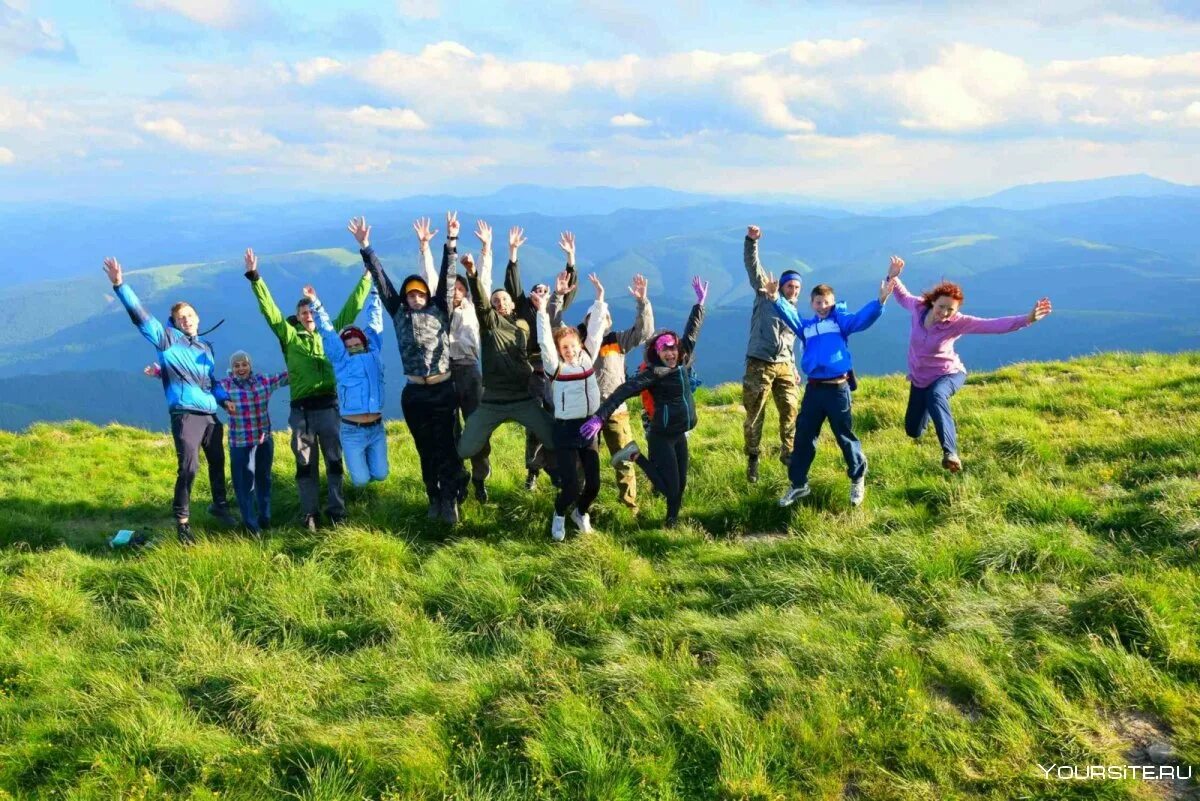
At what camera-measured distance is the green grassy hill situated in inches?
168

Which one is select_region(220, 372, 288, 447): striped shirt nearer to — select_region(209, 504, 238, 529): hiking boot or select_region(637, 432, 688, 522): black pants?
select_region(209, 504, 238, 529): hiking boot

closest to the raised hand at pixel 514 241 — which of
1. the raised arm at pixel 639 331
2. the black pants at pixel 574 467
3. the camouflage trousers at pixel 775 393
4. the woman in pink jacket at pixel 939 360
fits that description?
the raised arm at pixel 639 331

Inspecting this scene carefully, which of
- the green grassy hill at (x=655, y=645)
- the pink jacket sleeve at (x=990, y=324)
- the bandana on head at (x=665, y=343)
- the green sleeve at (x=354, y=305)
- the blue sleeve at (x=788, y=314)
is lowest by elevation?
the green grassy hill at (x=655, y=645)

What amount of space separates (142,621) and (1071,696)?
806 centimetres

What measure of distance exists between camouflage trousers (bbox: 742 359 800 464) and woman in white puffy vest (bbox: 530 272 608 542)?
9.45ft

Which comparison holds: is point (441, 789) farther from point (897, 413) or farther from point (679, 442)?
point (897, 413)

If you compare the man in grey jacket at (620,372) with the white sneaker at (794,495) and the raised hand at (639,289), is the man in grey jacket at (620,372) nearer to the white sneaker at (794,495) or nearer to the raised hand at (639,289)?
the raised hand at (639,289)

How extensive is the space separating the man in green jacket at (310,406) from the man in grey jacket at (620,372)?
3.35 meters

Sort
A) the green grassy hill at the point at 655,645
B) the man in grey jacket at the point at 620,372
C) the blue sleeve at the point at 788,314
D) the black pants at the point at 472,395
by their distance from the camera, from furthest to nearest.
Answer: the black pants at the point at 472,395, the blue sleeve at the point at 788,314, the man in grey jacket at the point at 620,372, the green grassy hill at the point at 655,645

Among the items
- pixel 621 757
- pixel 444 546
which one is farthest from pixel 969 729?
pixel 444 546

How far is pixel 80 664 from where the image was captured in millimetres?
5742

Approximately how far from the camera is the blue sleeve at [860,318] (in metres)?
8.03

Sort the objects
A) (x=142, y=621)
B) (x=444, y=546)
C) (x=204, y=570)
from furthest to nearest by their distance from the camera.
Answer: (x=444, y=546) < (x=204, y=570) < (x=142, y=621)

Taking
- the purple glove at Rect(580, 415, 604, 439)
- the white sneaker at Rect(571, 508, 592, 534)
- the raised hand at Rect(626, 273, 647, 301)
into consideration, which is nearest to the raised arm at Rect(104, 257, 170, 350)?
the purple glove at Rect(580, 415, 604, 439)
